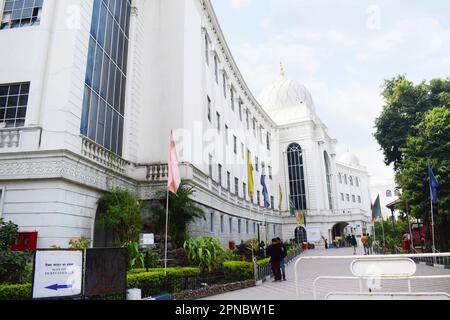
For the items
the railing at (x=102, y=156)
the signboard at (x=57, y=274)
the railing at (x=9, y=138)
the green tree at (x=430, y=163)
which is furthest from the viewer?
the green tree at (x=430, y=163)

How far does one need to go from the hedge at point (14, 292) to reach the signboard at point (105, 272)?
1.89 m

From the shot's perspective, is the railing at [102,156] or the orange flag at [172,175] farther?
the railing at [102,156]

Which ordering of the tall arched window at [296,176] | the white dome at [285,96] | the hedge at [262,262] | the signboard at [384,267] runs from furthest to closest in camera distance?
1. the white dome at [285,96]
2. the tall arched window at [296,176]
3. the hedge at [262,262]
4. the signboard at [384,267]

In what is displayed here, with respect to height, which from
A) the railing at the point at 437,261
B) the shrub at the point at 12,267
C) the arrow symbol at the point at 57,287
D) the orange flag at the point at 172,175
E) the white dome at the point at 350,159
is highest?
the white dome at the point at 350,159

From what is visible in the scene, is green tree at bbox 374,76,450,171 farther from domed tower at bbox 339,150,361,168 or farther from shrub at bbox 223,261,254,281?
domed tower at bbox 339,150,361,168

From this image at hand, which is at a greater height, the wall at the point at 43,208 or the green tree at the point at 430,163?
the green tree at the point at 430,163

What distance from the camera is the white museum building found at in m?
11.4

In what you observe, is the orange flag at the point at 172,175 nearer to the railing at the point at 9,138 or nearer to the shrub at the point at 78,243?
the shrub at the point at 78,243

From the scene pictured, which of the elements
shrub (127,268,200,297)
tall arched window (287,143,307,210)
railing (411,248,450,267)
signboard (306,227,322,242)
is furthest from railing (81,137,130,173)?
tall arched window (287,143,307,210)

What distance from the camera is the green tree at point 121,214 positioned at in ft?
42.0

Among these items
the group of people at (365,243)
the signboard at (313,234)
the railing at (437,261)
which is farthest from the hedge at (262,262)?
the signboard at (313,234)

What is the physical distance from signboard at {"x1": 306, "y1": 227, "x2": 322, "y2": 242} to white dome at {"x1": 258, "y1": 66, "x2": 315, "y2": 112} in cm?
2162

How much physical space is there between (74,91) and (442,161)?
20451 millimetres

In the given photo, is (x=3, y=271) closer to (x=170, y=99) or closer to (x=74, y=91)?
(x=74, y=91)
